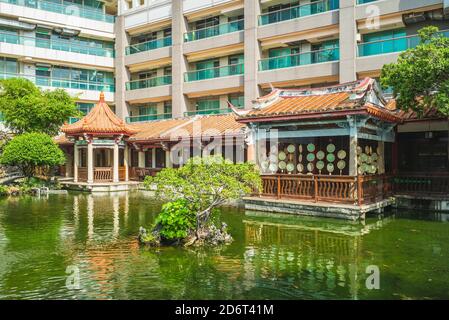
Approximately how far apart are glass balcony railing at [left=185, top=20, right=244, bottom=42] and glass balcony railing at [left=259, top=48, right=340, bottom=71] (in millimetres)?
3481

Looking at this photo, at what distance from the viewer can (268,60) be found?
25.9 m

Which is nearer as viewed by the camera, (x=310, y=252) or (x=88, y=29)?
(x=310, y=252)

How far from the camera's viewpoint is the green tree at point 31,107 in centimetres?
2600

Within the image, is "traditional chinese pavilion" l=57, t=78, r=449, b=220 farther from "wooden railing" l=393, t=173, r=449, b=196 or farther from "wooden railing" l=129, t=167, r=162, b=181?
"wooden railing" l=129, t=167, r=162, b=181

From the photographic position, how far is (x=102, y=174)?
1011 inches

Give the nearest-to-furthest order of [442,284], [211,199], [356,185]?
[442,284]
[211,199]
[356,185]

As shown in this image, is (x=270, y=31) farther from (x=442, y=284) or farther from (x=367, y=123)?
(x=442, y=284)

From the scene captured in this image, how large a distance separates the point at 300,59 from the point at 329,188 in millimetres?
12281

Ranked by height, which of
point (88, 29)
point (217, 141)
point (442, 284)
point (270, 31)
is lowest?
point (442, 284)

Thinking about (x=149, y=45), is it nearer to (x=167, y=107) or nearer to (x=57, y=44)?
(x=167, y=107)

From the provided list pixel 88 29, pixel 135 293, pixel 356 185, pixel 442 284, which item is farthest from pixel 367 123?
pixel 88 29

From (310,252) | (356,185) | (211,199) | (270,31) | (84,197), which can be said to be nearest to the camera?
(310,252)

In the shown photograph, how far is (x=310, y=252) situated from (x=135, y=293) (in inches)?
177

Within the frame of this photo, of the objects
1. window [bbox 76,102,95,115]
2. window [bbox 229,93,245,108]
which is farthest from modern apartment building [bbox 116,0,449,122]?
window [bbox 76,102,95,115]
